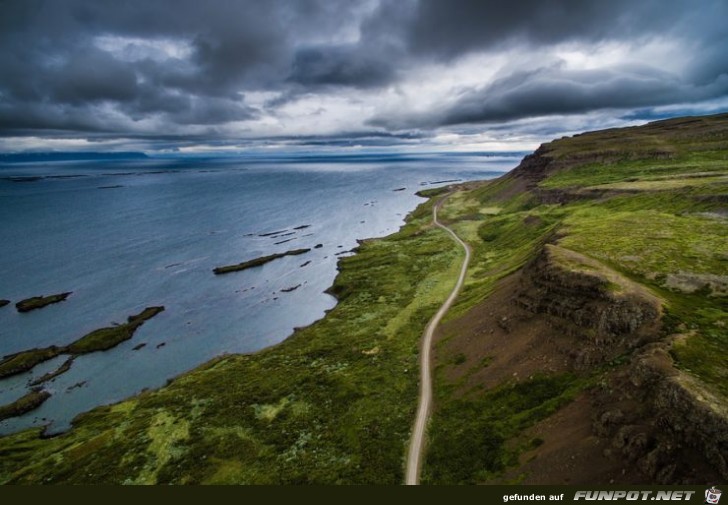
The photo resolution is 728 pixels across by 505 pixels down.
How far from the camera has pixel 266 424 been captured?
53719mm

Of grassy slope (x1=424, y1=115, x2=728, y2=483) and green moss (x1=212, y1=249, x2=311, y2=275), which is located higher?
grassy slope (x1=424, y1=115, x2=728, y2=483)

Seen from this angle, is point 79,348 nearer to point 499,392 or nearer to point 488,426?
point 488,426

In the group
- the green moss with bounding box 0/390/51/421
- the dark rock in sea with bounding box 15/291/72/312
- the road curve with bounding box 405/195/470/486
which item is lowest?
the green moss with bounding box 0/390/51/421

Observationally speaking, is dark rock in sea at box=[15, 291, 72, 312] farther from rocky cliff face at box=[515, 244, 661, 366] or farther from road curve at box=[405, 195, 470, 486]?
rocky cliff face at box=[515, 244, 661, 366]

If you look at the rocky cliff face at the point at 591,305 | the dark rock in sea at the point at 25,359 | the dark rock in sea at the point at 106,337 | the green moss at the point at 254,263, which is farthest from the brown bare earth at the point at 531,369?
the green moss at the point at 254,263

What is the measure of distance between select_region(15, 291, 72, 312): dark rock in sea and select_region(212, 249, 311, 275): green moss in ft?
138

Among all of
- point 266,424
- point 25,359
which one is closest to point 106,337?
point 25,359

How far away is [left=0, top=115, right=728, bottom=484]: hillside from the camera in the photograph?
111 ft

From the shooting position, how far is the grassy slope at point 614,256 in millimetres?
40000

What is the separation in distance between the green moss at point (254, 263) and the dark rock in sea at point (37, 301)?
42.0m

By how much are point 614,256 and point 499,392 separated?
31919 mm

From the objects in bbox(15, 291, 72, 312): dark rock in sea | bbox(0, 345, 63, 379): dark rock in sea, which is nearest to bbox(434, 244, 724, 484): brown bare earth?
bbox(0, 345, 63, 379): dark rock in sea

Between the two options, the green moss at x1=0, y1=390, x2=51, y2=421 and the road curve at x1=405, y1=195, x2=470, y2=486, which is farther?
the green moss at x1=0, y1=390, x2=51, y2=421

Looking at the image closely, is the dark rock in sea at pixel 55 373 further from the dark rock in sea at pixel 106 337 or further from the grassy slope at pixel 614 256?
the grassy slope at pixel 614 256
